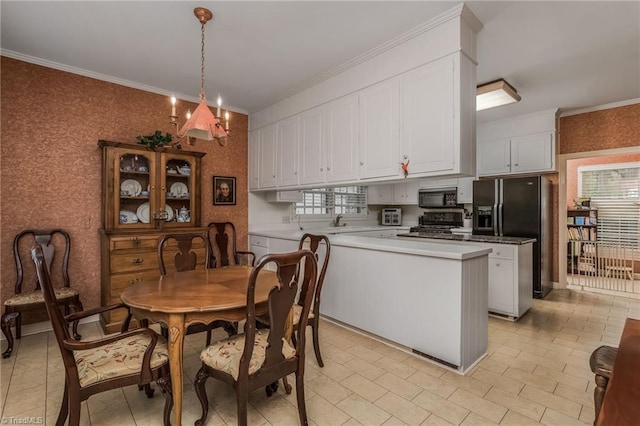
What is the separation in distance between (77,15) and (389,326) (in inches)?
139

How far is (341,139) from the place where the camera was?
129 inches

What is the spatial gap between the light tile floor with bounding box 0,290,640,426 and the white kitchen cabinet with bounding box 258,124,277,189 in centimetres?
215

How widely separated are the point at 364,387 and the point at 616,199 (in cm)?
656

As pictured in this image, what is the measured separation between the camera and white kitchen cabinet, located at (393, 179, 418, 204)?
19.8 feet

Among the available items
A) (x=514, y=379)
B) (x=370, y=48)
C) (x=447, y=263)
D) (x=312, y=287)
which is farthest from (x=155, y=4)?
(x=514, y=379)

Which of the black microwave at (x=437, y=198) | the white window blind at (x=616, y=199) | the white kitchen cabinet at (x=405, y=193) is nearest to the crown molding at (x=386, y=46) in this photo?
the white kitchen cabinet at (x=405, y=193)

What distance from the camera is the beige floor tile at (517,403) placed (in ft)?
6.06

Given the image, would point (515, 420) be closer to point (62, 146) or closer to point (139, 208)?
point (139, 208)

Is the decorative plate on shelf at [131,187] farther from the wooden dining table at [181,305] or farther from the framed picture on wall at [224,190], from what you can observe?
the wooden dining table at [181,305]

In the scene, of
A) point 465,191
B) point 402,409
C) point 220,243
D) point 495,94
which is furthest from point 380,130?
point 465,191

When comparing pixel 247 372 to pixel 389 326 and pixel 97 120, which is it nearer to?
pixel 389 326

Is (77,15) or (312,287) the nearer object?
(312,287)

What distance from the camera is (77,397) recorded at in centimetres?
145

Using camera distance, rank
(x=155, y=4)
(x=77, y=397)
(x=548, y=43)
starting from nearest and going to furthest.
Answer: (x=77, y=397) < (x=155, y=4) < (x=548, y=43)
